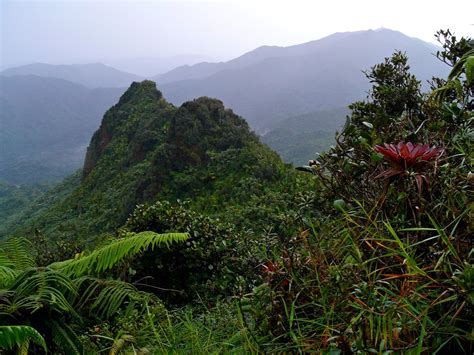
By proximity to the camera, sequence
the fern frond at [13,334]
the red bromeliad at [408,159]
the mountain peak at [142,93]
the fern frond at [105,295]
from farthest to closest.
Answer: the mountain peak at [142,93] < the fern frond at [105,295] < the fern frond at [13,334] < the red bromeliad at [408,159]

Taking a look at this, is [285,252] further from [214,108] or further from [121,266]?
[214,108]

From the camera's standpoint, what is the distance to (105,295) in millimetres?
3352

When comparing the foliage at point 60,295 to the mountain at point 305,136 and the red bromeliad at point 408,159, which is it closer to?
the red bromeliad at point 408,159

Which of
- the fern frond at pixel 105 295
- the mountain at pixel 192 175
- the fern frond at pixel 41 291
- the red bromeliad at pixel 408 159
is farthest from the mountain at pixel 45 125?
the red bromeliad at pixel 408 159

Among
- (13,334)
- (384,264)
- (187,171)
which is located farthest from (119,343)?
(187,171)

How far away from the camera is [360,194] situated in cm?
251

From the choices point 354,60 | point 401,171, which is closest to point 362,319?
point 401,171

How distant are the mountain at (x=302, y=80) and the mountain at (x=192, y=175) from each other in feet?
318

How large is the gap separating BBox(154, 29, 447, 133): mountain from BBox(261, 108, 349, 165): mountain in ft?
142

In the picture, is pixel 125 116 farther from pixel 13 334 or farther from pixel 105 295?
pixel 13 334

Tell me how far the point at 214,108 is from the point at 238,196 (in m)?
6.72

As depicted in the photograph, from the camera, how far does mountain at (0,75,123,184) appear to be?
10601 centimetres

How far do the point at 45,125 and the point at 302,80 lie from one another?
302 ft

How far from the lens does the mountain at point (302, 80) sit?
451 feet
